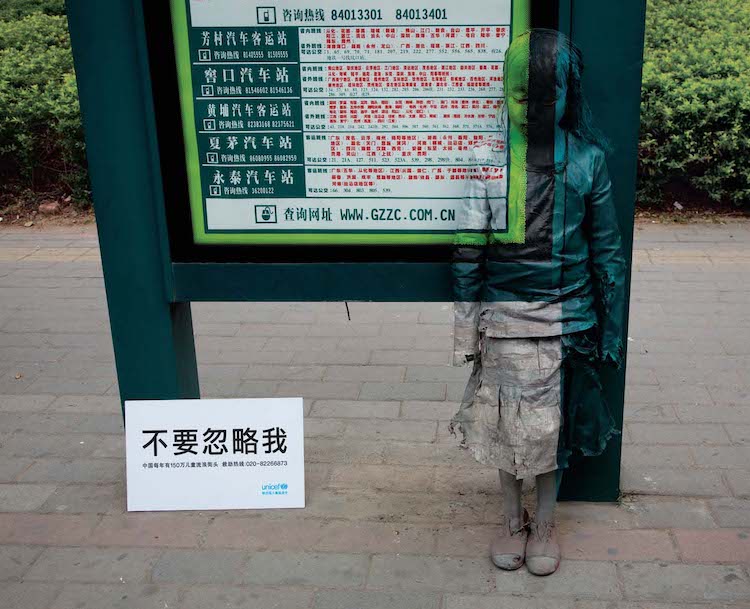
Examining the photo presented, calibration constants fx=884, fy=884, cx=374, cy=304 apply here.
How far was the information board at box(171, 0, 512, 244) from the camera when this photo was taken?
3.34 m

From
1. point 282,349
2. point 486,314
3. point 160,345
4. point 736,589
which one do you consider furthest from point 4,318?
point 736,589

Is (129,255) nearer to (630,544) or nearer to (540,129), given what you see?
(540,129)

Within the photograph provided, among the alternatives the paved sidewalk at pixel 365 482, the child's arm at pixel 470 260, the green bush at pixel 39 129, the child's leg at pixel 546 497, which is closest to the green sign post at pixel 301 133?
the child's arm at pixel 470 260

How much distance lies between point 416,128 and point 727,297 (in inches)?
147

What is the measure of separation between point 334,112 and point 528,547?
184 cm

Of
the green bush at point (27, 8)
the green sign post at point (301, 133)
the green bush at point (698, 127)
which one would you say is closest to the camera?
the green sign post at point (301, 133)

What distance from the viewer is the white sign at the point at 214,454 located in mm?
3777

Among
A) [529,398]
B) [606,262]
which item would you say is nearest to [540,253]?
[606,262]

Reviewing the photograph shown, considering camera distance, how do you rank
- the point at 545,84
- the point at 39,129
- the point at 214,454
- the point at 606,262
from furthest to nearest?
the point at 39,129 < the point at 214,454 < the point at 606,262 < the point at 545,84

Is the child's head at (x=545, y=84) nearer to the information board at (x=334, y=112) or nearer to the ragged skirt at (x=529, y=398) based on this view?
the information board at (x=334, y=112)

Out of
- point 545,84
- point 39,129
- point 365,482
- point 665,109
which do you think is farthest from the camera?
point 39,129

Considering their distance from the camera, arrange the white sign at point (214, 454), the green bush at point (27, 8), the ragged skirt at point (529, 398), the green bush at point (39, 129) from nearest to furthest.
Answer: the ragged skirt at point (529, 398) → the white sign at point (214, 454) → the green bush at point (39, 129) → the green bush at point (27, 8)

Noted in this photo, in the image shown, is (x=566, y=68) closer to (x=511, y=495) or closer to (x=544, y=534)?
(x=511, y=495)

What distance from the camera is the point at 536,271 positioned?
3172 millimetres
